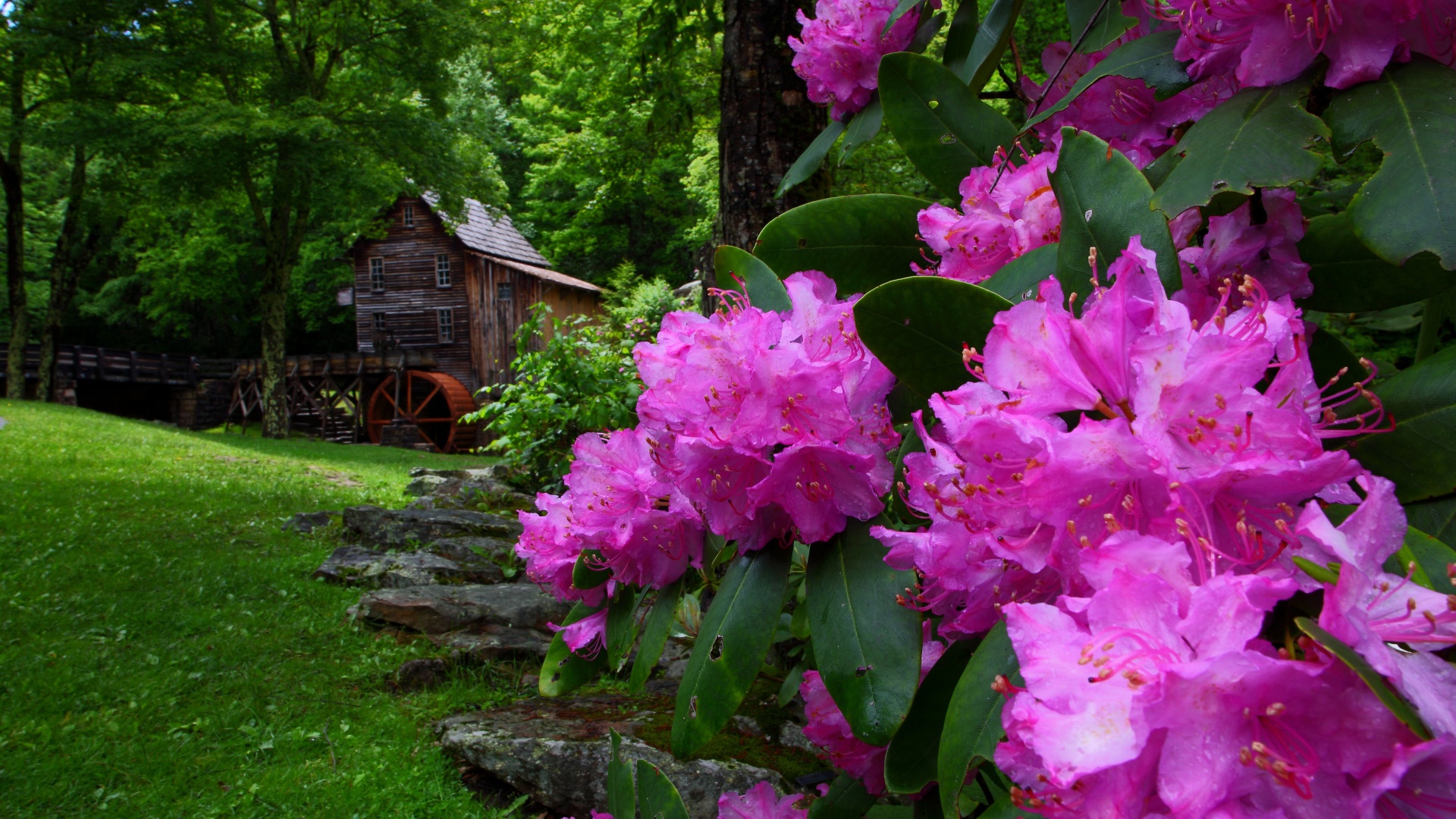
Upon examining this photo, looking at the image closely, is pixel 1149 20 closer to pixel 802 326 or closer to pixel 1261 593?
pixel 802 326

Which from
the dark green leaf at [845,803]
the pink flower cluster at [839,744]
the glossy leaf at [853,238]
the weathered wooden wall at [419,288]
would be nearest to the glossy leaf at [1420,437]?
the glossy leaf at [853,238]

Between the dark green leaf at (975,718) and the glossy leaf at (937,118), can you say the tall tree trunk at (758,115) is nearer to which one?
the glossy leaf at (937,118)

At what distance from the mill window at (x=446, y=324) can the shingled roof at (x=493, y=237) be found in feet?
6.22

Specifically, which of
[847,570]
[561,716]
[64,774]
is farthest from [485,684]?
[847,570]

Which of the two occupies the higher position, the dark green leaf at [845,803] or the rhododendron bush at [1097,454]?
the rhododendron bush at [1097,454]

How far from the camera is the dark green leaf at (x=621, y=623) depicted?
101cm

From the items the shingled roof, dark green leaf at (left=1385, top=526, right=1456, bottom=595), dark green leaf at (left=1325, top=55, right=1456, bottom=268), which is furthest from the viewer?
the shingled roof

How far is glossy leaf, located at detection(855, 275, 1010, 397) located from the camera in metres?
0.63

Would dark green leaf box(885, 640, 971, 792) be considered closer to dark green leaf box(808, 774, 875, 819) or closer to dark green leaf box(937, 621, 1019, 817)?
dark green leaf box(937, 621, 1019, 817)

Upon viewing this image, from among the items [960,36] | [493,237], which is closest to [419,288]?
[493,237]

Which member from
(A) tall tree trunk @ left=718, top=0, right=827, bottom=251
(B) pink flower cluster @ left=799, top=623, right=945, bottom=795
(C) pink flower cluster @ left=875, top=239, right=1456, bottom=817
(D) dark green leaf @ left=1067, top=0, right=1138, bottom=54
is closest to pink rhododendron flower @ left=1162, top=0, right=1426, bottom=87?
(C) pink flower cluster @ left=875, top=239, right=1456, bottom=817

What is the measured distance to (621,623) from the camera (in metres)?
Result: 1.03

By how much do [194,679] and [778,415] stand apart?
13.7 feet

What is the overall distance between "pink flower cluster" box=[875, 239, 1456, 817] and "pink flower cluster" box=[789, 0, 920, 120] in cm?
69
